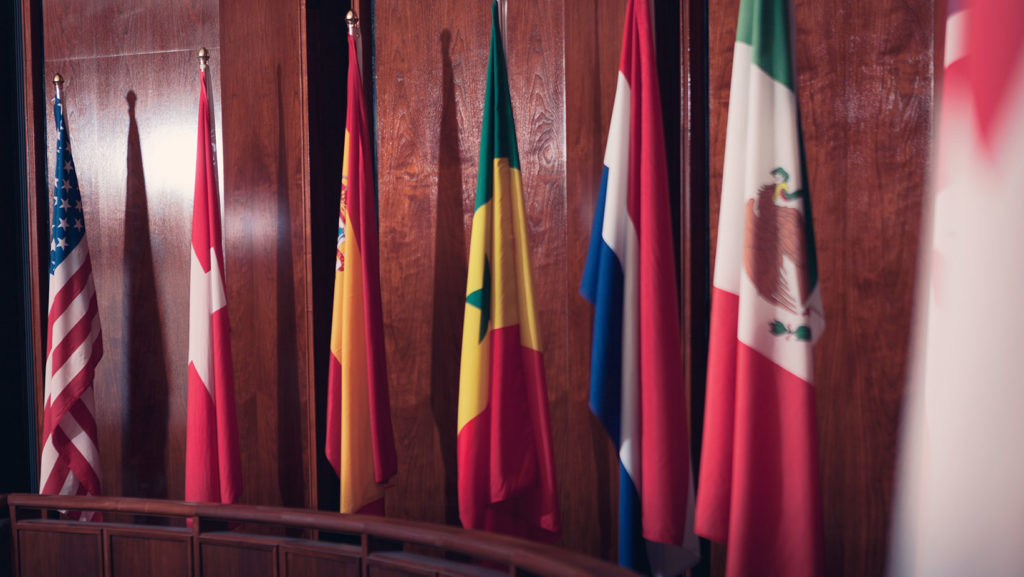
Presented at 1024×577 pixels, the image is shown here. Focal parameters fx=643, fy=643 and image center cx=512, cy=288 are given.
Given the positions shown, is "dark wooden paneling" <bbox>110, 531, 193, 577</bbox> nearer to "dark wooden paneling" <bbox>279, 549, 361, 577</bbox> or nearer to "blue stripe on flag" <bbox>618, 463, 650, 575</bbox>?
"dark wooden paneling" <bbox>279, 549, 361, 577</bbox>

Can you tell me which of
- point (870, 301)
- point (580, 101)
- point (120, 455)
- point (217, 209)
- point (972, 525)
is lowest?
point (120, 455)

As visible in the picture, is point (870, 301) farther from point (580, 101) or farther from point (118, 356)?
point (118, 356)

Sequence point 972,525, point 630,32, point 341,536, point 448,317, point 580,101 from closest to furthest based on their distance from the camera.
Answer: point 972,525 → point 630,32 → point 580,101 → point 448,317 → point 341,536

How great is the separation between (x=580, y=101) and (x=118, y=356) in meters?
2.47

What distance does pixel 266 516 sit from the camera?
7.22 ft

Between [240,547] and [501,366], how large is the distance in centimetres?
110

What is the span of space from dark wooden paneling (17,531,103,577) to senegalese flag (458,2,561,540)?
1433mm

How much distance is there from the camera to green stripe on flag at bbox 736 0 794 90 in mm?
1668

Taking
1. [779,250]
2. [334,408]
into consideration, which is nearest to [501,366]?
[334,408]

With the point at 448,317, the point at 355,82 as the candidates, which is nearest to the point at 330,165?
the point at 355,82

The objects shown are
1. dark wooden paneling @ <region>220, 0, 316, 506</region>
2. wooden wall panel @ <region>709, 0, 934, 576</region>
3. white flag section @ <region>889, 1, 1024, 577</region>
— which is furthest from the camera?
dark wooden paneling @ <region>220, 0, 316, 506</region>

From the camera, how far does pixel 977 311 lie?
3.19 ft

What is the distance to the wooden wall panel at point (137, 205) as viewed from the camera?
304 cm

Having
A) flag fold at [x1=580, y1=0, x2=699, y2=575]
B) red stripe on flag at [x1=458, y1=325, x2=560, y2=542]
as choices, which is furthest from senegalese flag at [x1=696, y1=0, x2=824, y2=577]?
red stripe on flag at [x1=458, y1=325, x2=560, y2=542]
